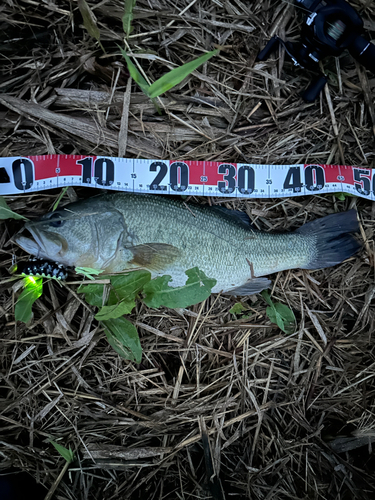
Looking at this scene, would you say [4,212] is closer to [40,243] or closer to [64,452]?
[40,243]

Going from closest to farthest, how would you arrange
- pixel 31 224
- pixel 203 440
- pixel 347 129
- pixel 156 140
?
pixel 31 224 → pixel 203 440 → pixel 156 140 → pixel 347 129

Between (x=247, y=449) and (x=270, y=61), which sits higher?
(x=270, y=61)

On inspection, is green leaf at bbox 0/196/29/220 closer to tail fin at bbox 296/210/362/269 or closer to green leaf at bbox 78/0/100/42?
green leaf at bbox 78/0/100/42

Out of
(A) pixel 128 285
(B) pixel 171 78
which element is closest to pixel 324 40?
(B) pixel 171 78

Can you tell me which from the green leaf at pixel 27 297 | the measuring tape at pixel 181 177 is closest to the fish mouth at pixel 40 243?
the green leaf at pixel 27 297

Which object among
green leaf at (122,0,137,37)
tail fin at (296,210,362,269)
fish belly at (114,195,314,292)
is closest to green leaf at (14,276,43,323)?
fish belly at (114,195,314,292)

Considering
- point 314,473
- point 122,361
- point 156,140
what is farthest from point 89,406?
point 156,140

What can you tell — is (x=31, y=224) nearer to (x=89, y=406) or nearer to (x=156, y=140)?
(x=156, y=140)
